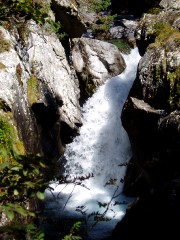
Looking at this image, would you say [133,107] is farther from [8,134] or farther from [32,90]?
[8,134]

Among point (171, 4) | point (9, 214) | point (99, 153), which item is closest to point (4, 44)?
point (99, 153)

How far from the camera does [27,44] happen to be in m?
9.65

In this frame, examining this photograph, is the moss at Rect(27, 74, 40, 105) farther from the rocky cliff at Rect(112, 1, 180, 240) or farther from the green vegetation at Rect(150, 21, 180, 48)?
the green vegetation at Rect(150, 21, 180, 48)

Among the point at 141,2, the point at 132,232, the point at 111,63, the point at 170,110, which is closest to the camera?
the point at 132,232

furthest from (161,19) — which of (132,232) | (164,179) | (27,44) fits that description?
(132,232)

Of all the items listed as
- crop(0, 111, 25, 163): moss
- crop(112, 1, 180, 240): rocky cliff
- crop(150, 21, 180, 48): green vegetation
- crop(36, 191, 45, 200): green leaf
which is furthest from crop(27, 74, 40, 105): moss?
crop(36, 191, 45, 200): green leaf

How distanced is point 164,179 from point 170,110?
62.6 inches

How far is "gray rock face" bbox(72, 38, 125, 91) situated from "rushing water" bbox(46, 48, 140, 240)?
0.55 metres

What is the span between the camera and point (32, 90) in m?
8.81

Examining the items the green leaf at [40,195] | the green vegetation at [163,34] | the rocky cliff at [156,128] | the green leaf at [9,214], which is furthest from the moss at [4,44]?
the green leaf at [9,214]

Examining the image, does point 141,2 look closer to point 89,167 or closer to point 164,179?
point 89,167

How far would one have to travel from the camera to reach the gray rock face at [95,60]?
1572 cm

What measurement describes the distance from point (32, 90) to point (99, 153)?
202 inches

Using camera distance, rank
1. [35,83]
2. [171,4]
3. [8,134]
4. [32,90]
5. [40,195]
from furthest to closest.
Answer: [171,4], [35,83], [32,90], [8,134], [40,195]
